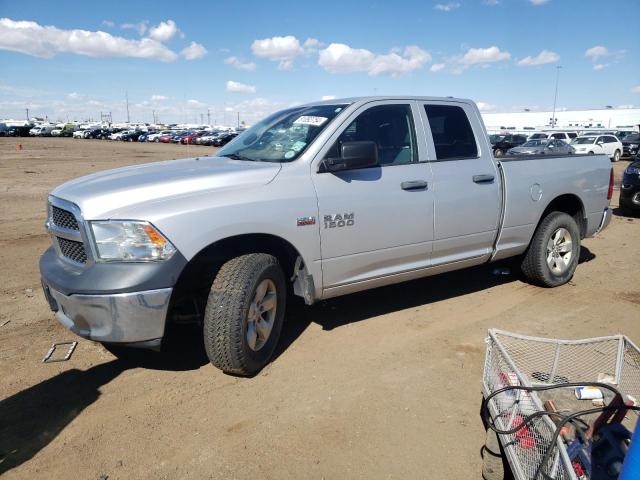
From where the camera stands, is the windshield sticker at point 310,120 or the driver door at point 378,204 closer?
the driver door at point 378,204

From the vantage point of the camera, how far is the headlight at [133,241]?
3.07 meters

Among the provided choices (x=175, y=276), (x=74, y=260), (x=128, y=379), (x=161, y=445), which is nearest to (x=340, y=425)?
(x=161, y=445)

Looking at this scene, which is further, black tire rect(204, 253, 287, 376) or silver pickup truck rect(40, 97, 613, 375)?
black tire rect(204, 253, 287, 376)

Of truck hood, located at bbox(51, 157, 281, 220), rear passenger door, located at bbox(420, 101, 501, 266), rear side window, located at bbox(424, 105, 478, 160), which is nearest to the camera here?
truck hood, located at bbox(51, 157, 281, 220)

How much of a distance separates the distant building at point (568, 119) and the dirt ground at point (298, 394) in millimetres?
74529

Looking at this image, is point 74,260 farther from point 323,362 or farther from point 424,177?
point 424,177

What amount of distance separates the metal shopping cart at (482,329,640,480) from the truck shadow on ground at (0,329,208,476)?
2197 millimetres

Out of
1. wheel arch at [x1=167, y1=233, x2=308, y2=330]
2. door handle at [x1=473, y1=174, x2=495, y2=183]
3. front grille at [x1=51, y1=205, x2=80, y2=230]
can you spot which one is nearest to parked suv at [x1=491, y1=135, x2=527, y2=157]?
door handle at [x1=473, y1=174, x2=495, y2=183]

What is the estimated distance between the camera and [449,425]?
304 centimetres

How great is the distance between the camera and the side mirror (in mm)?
3598

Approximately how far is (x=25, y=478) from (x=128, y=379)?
1.04m

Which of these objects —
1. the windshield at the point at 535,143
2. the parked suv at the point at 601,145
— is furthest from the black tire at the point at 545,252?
the parked suv at the point at 601,145

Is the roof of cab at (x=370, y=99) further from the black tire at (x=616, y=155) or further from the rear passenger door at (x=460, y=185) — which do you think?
the black tire at (x=616, y=155)

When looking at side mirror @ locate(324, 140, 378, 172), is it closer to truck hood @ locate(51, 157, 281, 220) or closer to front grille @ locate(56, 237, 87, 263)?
truck hood @ locate(51, 157, 281, 220)
